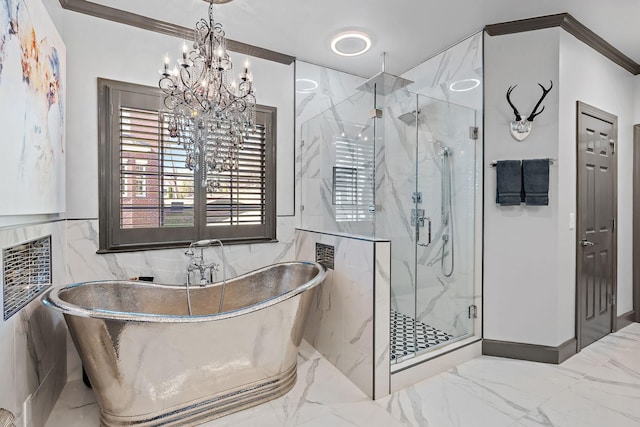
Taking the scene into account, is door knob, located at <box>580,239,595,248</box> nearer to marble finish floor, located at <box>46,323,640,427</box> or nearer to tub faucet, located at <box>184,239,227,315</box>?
marble finish floor, located at <box>46,323,640,427</box>

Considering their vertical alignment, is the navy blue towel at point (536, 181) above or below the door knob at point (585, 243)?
above

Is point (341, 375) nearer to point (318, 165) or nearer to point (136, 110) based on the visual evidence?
point (318, 165)

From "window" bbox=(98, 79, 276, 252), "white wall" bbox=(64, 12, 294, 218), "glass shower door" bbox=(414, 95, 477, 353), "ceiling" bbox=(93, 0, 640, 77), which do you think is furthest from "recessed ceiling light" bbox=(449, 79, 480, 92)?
"white wall" bbox=(64, 12, 294, 218)

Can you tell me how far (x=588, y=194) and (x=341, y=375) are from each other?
8.69 ft

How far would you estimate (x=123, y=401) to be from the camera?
1.73 metres

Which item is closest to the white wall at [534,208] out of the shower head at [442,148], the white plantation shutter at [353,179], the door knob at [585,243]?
the door knob at [585,243]

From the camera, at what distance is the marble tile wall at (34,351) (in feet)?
4.73

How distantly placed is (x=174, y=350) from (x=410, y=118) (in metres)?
2.57

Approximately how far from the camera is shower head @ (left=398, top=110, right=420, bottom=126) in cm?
292

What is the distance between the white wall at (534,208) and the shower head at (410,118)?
1.91 feet

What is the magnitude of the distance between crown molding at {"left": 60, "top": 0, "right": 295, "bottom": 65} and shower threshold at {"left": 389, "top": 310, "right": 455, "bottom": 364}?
2653 millimetres

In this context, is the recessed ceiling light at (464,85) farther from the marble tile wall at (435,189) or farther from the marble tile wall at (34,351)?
the marble tile wall at (34,351)

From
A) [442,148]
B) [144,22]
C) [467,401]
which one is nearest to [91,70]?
[144,22]

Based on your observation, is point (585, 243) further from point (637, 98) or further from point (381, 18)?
point (381, 18)
